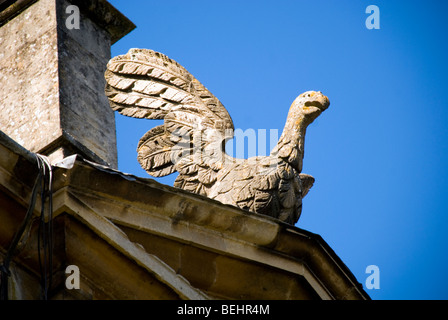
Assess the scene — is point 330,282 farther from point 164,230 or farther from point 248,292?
point 164,230

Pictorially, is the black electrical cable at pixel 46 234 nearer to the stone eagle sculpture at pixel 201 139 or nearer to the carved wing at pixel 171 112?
the stone eagle sculpture at pixel 201 139

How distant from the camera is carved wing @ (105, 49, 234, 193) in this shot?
35.3 ft

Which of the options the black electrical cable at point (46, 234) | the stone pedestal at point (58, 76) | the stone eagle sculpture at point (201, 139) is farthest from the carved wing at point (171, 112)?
the black electrical cable at point (46, 234)

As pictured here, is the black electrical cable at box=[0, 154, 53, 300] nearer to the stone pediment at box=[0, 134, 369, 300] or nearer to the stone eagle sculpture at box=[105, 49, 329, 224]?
the stone pediment at box=[0, 134, 369, 300]

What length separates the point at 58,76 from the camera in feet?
39.1

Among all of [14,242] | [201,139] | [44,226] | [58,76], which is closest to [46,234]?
[44,226]

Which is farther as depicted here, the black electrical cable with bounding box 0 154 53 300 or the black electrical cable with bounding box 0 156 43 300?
the black electrical cable with bounding box 0 154 53 300

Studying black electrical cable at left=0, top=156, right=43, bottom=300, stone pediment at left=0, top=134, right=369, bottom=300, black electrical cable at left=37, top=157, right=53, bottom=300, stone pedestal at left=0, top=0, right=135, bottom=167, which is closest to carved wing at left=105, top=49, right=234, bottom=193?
stone pedestal at left=0, top=0, right=135, bottom=167

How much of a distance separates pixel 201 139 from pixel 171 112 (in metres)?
0.34

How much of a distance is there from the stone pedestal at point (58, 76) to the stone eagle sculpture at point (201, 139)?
1.80 feet

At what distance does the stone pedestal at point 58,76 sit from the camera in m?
11.5

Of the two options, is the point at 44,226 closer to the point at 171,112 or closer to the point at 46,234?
the point at 46,234

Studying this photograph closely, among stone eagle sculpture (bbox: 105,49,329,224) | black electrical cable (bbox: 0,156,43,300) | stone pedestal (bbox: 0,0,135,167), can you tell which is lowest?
black electrical cable (bbox: 0,156,43,300)
